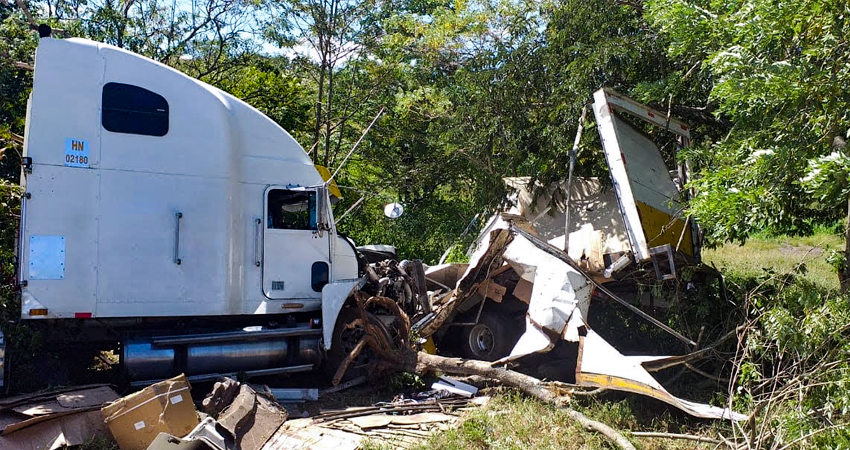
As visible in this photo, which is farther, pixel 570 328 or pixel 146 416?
pixel 570 328

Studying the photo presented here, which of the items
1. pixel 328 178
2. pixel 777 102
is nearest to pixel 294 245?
pixel 328 178

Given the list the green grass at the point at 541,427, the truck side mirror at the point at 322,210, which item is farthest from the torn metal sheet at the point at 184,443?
the truck side mirror at the point at 322,210

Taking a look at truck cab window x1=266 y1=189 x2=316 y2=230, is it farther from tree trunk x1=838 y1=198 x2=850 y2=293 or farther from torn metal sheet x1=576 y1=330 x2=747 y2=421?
tree trunk x1=838 y1=198 x2=850 y2=293

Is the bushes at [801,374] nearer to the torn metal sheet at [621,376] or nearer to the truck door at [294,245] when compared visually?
the torn metal sheet at [621,376]

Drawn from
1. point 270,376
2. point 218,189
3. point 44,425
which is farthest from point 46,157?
point 270,376

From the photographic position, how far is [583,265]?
891cm

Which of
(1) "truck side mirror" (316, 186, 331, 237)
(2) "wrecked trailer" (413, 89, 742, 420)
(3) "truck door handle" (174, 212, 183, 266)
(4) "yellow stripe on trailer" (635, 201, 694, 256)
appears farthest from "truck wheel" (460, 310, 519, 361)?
(3) "truck door handle" (174, 212, 183, 266)

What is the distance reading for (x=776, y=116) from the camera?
21.7 feet

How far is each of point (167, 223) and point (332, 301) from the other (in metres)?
2.03

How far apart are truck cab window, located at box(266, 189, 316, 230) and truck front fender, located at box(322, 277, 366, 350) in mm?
806

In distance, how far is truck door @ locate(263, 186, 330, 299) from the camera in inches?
324

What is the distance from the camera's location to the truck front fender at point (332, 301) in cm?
811

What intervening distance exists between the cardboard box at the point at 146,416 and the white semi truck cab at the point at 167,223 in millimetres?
1542

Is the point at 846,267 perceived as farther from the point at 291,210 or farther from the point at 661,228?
the point at 291,210
